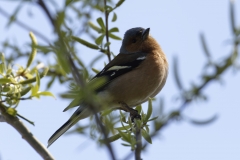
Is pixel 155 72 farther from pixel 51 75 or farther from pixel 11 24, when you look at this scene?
pixel 11 24

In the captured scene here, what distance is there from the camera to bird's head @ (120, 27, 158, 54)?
626cm

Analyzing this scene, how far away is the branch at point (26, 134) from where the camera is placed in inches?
129

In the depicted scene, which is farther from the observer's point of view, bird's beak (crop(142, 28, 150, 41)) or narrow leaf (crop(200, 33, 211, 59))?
bird's beak (crop(142, 28, 150, 41))

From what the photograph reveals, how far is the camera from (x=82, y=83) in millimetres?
1292

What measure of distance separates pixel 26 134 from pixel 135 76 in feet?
8.33

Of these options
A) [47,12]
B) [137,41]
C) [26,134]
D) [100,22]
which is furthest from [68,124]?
[47,12]

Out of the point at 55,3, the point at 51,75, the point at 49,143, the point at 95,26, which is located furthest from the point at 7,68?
the point at 55,3

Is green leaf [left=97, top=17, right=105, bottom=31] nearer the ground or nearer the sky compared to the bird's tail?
nearer the sky

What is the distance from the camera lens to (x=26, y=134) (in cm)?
336

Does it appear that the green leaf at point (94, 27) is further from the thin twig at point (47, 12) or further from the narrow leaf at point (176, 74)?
the thin twig at point (47, 12)

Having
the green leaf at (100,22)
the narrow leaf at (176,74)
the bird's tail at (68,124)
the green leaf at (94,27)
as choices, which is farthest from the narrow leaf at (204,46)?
the bird's tail at (68,124)

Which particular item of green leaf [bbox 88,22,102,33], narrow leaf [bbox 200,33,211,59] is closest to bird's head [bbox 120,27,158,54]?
green leaf [bbox 88,22,102,33]

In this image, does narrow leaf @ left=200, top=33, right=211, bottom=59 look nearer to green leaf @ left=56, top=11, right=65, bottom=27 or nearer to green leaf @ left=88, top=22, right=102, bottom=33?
green leaf @ left=56, top=11, right=65, bottom=27

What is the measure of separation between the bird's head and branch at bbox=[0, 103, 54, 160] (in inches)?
126
